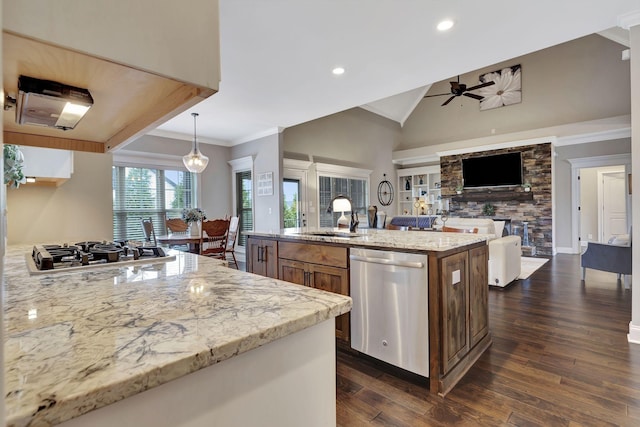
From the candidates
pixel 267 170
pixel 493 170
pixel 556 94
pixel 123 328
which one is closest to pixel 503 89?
pixel 556 94

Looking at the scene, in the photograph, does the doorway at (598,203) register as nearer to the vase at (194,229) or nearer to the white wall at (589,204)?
the white wall at (589,204)

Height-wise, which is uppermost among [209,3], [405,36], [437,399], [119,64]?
[405,36]

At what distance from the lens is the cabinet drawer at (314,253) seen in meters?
2.35

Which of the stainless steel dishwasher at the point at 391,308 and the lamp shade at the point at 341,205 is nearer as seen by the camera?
the stainless steel dishwasher at the point at 391,308

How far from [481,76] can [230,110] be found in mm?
7262

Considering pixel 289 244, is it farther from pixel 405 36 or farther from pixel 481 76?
pixel 481 76

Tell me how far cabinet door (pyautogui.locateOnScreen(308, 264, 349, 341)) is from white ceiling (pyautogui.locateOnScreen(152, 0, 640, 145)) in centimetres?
198

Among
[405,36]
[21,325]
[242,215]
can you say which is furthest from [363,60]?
[242,215]

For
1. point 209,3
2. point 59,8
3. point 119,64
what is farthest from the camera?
point 209,3

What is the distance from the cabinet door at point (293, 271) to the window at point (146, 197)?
12.0ft

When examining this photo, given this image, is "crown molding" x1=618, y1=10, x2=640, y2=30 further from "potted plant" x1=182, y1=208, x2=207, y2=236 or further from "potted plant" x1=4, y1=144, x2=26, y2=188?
"potted plant" x1=182, y1=208, x2=207, y2=236

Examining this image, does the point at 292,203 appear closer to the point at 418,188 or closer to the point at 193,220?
the point at 193,220

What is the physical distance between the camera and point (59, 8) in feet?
1.94

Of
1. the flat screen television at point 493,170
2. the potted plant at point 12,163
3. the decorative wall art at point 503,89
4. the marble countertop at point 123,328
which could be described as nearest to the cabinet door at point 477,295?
the marble countertop at point 123,328
